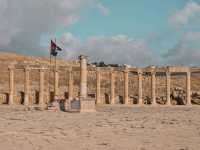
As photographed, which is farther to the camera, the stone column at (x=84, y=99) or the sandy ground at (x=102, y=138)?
the stone column at (x=84, y=99)

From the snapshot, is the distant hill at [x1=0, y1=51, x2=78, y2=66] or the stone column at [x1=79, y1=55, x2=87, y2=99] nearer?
the stone column at [x1=79, y1=55, x2=87, y2=99]

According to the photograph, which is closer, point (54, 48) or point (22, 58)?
point (54, 48)

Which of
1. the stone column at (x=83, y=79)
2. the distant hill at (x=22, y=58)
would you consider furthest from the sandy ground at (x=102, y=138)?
the distant hill at (x=22, y=58)

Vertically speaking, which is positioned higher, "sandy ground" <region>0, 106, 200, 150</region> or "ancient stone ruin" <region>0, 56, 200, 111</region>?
"ancient stone ruin" <region>0, 56, 200, 111</region>

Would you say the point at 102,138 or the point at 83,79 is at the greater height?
the point at 83,79

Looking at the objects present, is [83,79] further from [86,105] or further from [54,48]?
[54,48]

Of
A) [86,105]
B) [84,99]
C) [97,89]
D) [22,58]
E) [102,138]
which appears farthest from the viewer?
[22,58]

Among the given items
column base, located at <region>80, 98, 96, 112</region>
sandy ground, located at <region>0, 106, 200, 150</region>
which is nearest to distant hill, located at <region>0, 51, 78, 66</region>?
column base, located at <region>80, 98, 96, 112</region>

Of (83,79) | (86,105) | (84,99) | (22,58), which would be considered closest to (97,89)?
(83,79)

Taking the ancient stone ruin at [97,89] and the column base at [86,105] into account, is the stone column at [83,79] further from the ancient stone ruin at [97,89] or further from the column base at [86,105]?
the ancient stone ruin at [97,89]

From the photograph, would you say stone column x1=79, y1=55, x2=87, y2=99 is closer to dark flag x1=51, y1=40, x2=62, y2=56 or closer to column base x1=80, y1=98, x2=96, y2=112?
column base x1=80, y1=98, x2=96, y2=112

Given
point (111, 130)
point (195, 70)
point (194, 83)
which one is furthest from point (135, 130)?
point (194, 83)

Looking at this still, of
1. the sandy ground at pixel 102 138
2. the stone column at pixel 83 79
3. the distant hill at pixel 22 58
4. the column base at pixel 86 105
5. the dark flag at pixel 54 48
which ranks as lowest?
the sandy ground at pixel 102 138

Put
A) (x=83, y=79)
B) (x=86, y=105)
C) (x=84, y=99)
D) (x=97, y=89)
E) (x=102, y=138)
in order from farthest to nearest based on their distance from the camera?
(x=97, y=89), (x=83, y=79), (x=84, y=99), (x=86, y=105), (x=102, y=138)
